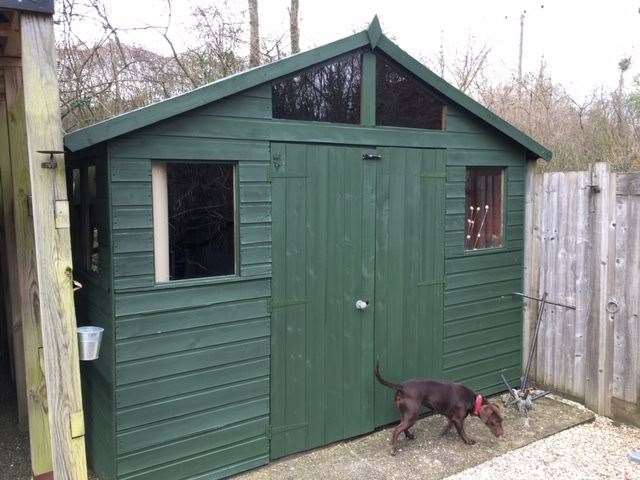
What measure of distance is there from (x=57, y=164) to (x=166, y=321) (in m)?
1.23

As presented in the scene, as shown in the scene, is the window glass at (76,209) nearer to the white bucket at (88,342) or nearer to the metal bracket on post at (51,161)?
the white bucket at (88,342)

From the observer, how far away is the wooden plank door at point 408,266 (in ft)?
14.0

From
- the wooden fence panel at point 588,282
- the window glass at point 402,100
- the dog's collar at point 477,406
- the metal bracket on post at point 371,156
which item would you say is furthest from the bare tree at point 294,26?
the dog's collar at point 477,406

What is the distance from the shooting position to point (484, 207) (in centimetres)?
502

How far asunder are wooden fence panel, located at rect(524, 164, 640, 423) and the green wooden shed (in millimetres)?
720

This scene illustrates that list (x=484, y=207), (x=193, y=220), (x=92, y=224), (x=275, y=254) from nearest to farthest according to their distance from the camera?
1. (x=193, y=220)
2. (x=92, y=224)
3. (x=275, y=254)
4. (x=484, y=207)

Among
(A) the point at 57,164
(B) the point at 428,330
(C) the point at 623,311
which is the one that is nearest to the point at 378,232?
(B) the point at 428,330

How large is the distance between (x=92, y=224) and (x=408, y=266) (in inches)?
95.4

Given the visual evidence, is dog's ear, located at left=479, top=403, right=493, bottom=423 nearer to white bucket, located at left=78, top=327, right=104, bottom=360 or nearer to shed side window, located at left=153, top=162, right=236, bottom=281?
shed side window, located at left=153, top=162, right=236, bottom=281

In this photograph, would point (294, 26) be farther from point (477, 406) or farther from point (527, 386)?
point (477, 406)

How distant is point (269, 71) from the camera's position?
11.5 ft

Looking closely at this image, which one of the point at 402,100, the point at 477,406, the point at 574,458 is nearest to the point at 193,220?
the point at 402,100

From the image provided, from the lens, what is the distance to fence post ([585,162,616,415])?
14.8ft

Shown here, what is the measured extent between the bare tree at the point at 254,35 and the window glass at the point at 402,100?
14.8 ft
